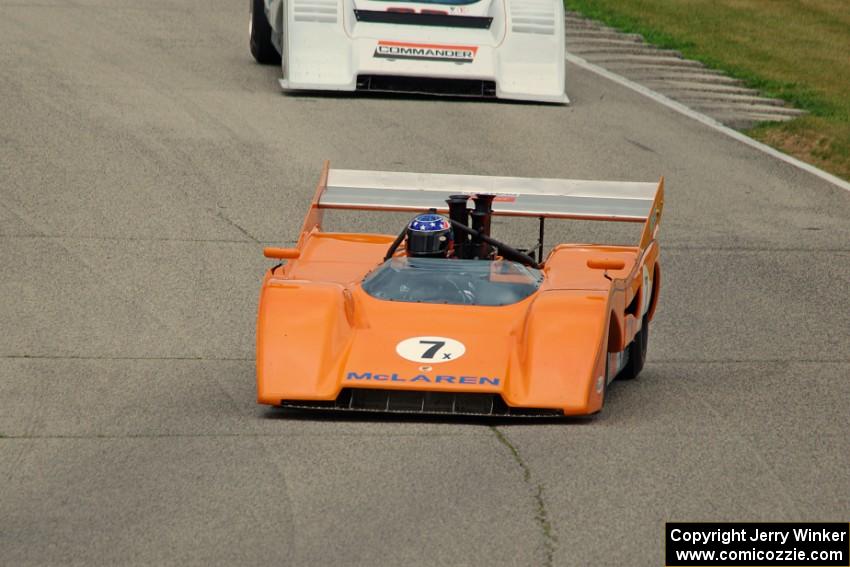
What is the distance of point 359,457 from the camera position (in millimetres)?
7887

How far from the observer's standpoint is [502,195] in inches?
436

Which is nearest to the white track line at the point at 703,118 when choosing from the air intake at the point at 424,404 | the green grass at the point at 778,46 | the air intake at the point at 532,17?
the green grass at the point at 778,46

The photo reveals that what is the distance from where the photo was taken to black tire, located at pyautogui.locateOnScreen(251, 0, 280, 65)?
2070cm

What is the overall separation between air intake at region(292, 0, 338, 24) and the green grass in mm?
5069

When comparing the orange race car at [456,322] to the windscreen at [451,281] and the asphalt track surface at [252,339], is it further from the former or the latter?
the asphalt track surface at [252,339]

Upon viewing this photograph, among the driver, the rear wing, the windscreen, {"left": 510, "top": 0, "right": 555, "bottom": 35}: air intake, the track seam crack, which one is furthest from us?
{"left": 510, "top": 0, "right": 555, "bottom": 35}: air intake

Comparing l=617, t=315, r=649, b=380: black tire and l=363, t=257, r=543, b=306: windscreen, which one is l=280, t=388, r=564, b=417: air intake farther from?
l=617, t=315, r=649, b=380: black tire

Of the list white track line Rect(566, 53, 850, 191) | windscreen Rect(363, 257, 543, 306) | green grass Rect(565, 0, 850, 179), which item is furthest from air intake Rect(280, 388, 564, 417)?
green grass Rect(565, 0, 850, 179)

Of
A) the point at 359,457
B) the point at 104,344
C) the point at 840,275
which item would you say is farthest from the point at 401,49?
the point at 359,457

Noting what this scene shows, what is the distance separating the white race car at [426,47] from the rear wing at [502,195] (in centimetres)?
720

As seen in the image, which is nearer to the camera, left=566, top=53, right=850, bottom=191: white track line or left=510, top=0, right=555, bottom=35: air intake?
left=566, top=53, right=850, bottom=191: white track line

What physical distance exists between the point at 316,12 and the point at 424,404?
1071 cm

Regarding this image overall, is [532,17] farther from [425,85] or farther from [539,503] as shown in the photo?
[539,503]

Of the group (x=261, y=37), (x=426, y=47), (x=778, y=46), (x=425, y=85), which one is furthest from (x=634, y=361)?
(x=778, y=46)
